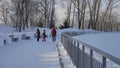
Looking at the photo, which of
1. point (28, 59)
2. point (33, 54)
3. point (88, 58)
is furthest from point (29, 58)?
point (88, 58)

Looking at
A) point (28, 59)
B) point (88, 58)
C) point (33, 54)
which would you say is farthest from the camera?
point (33, 54)

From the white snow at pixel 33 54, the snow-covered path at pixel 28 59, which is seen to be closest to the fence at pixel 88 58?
the white snow at pixel 33 54

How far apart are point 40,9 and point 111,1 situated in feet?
57.6

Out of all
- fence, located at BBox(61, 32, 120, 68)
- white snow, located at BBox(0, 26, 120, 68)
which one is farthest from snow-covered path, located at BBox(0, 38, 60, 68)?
fence, located at BBox(61, 32, 120, 68)

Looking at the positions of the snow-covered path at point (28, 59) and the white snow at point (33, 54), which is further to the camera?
the white snow at point (33, 54)

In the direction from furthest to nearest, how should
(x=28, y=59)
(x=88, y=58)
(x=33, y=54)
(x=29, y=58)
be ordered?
(x=33, y=54), (x=29, y=58), (x=28, y=59), (x=88, y=58)

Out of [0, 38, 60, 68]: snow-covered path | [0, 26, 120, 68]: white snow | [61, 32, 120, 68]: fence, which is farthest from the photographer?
[0, 26, 120, 68]: white snow

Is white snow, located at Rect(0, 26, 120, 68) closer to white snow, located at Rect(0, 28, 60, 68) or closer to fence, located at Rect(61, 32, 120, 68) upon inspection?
white snow, located at Rect(0, 28, 60, 68)

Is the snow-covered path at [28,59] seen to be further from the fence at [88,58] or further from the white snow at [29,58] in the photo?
the fence at [88,58]

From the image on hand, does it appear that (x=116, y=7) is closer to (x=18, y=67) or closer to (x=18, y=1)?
(x=18, y=1)

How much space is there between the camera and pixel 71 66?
40.9 feet

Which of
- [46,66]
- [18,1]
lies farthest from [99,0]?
[46,66]

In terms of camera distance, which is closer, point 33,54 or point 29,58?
point 29,58

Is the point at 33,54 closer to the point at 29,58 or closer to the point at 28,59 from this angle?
the point at 29,58
